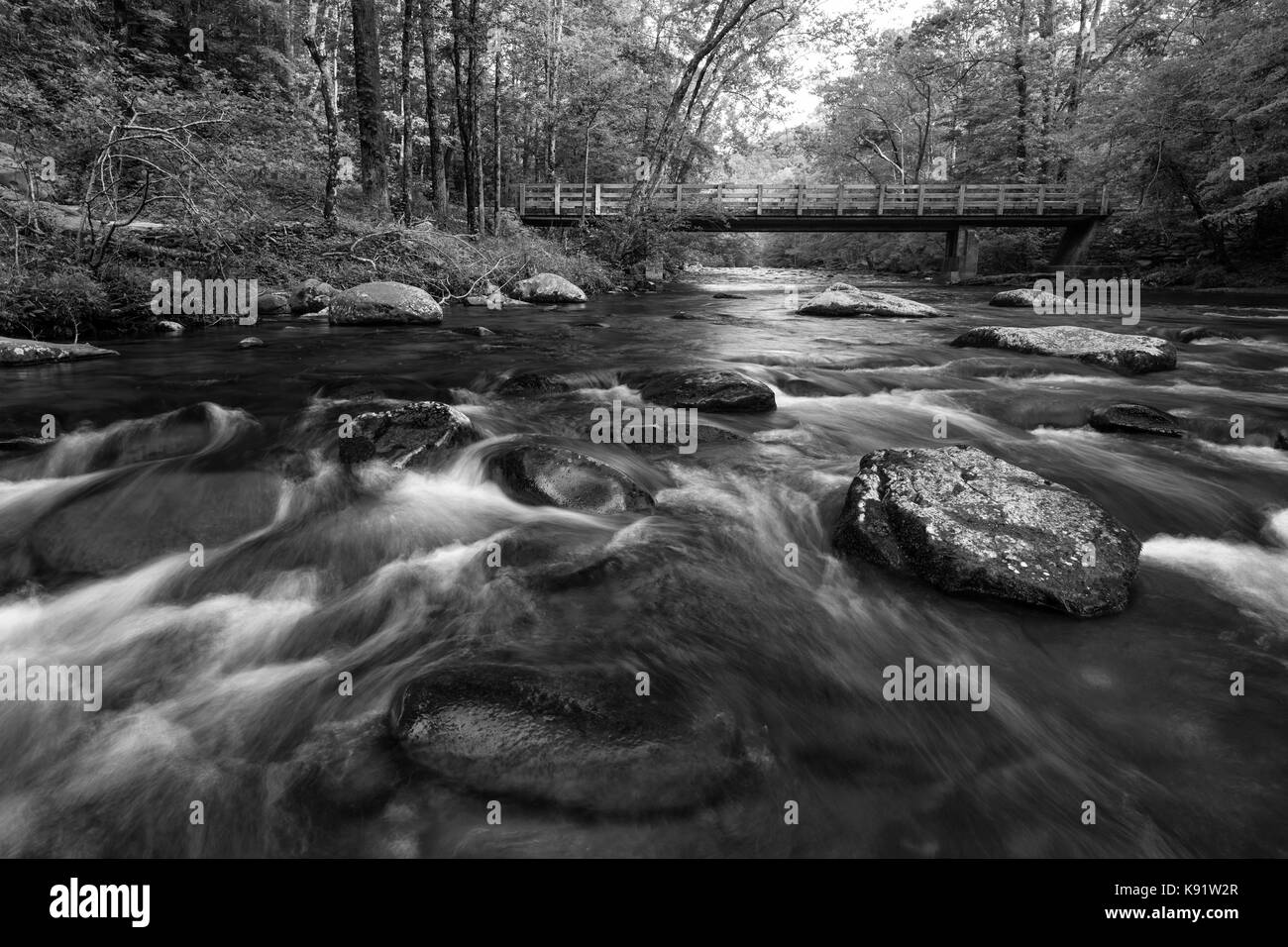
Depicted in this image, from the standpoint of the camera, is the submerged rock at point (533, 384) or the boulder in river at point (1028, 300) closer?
the submerged rock at point (533, 384)

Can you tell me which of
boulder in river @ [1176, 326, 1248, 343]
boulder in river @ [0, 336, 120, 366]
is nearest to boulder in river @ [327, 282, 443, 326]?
boulder in river @ [0, 336, 120, 366]

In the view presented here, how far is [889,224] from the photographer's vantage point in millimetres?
26094

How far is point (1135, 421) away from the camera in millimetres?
5582

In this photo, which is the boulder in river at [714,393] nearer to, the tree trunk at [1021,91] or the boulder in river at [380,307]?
the boulder in river at [380,307]

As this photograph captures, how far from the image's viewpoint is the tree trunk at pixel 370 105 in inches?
503

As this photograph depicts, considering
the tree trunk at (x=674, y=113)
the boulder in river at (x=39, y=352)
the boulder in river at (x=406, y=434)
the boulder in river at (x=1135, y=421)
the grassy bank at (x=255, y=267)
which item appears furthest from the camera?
the tree trunk at (x=674, y=113)

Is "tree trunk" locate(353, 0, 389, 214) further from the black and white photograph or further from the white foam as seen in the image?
the white foam

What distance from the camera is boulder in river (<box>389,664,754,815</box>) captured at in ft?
6.46

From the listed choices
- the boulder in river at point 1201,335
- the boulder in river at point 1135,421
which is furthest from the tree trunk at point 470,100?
the boulder in river at point 1135,421

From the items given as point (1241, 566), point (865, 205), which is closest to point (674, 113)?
point (865, 205)

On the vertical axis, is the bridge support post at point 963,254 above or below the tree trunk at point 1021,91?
below

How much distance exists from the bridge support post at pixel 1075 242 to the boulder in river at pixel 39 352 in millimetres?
29712
